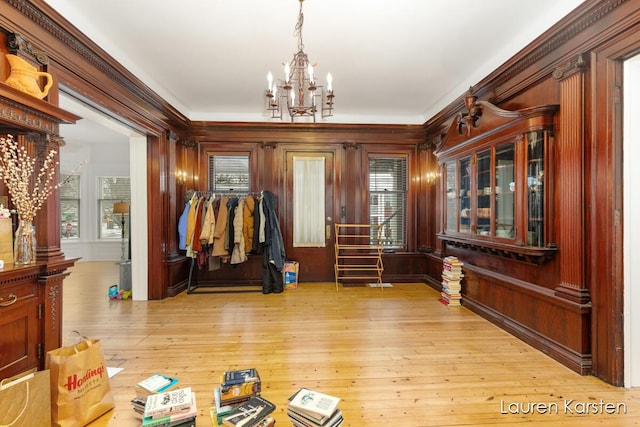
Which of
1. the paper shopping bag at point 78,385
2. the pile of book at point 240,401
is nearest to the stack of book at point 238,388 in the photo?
the pile of book at point 240,401

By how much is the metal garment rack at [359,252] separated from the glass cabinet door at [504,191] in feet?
7.12

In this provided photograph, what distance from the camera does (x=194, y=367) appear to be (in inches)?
94.0

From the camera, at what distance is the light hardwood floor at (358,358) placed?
6.15 feet

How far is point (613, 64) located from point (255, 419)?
3.16 metres

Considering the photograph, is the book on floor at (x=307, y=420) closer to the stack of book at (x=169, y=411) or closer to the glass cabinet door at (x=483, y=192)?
the stack of book at (x=169, y=411)

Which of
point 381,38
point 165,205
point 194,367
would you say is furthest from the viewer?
point 165,205

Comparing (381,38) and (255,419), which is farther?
(381,38)

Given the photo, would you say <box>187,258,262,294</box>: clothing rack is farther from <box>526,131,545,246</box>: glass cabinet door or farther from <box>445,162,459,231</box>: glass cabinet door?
<box>526,131,545,246</box>: glass cabinet door

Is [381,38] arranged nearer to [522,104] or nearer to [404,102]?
[522,104]

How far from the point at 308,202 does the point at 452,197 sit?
228 centimetres

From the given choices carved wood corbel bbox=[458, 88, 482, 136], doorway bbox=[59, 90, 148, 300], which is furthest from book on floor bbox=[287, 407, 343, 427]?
doorway bbox=[59, 90, 148, 300]

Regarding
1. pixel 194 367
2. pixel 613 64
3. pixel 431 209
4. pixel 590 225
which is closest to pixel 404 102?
pixel 431 209

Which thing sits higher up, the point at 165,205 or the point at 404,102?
the point at 404,102

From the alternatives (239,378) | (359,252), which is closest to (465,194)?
(359,252)
